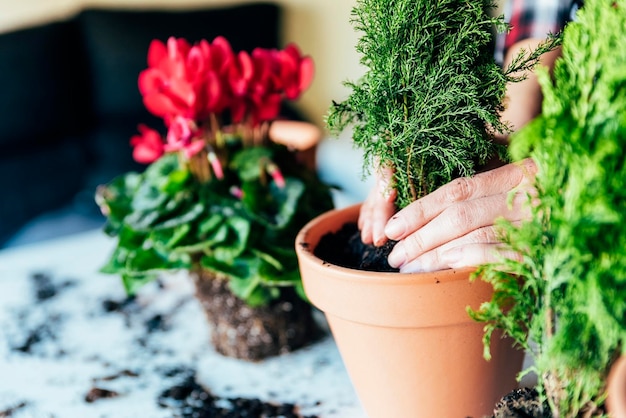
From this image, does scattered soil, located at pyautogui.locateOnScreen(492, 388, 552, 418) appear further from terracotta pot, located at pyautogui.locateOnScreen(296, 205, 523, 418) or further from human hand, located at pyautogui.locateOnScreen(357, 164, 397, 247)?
human hand, located at pyautogui.locateOnScreen(357, 164, 397, 247)

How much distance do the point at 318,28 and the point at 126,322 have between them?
2.06 m

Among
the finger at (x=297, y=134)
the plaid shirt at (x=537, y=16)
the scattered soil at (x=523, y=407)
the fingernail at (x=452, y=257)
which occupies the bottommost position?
the finger at (x=297, y=134)

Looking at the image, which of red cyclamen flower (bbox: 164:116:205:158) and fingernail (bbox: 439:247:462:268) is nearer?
fingernail (bbox: 439:247:462:268)

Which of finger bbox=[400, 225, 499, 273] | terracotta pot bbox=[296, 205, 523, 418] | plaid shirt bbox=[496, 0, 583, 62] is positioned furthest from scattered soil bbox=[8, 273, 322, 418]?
plaid shirt bbox=[496, 0, 583, 62]

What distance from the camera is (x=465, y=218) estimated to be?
2.02ft

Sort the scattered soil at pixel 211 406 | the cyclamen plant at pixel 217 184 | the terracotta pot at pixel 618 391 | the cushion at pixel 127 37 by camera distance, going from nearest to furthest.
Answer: the terracotta pot at pixel 618 391
the scattered soil at pixel 211 406
the cyclamen plant at pixel 217 184
the cushion at pixel 127 37

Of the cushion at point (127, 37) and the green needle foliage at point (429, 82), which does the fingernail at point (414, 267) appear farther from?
the cushion at point (127, 37)

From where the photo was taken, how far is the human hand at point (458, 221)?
611 mm

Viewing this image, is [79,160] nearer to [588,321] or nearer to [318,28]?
[318,28]

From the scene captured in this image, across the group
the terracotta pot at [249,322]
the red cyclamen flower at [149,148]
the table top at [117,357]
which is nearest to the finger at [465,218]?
the table top at [117,357]

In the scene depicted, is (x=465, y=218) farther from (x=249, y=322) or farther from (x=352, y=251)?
(x=249, y=322)

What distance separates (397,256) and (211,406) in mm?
339

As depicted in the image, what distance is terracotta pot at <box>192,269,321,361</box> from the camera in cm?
95

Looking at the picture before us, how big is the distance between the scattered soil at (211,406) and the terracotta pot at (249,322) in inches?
3.9
